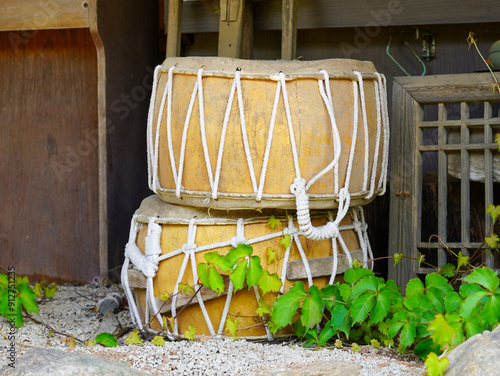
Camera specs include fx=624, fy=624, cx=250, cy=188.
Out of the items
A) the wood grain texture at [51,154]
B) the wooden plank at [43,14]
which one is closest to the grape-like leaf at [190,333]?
the wood grain texture at [51,154]

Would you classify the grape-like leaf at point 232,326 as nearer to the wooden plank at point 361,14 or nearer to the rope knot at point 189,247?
the rope knot at point 189,247

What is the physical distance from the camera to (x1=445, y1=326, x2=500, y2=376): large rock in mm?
1275

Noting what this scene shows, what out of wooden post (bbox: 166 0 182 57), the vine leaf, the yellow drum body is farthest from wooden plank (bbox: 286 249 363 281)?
wooden post (bbox: 166 0 182 57)

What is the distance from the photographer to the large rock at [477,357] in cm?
128

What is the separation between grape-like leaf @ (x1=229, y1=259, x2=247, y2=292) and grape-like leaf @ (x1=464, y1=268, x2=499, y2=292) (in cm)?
64

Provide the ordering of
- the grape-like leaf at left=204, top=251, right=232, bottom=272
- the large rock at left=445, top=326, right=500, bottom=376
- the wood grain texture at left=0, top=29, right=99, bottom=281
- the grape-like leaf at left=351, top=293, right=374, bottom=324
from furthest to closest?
the wood grain texture at left=0, top=29, right=99, bottom=281 → the grape-like leaf at left=204, top=251, right=232, bottom=272 → the grape-like leaf at left=351, top=293, right=374, bottom=324 → the large rock at left=445, top=326, right=500, bottom=376

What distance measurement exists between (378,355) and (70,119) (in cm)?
192

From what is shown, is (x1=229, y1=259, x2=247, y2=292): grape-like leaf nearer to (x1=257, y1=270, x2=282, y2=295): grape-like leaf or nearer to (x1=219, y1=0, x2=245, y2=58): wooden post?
(x1=257, y1=270, x2=282, y2=295): grape-like leaf

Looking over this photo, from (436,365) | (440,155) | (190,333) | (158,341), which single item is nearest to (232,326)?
(190,333)

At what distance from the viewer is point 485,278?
62.7 inches

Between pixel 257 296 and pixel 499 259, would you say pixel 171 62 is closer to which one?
pixel 257 296

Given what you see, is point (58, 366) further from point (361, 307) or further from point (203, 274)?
point (361, 307)

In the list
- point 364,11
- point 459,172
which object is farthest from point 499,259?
point 364,11

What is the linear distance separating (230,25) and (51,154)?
1.10 meters
